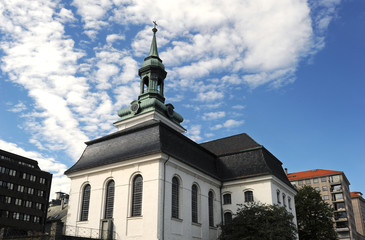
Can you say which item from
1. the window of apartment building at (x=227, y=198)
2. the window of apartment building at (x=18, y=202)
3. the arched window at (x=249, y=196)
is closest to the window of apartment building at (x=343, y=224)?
the arched window at (x=249, y=196)

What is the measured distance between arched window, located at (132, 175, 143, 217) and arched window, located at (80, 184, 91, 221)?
14.9 feet

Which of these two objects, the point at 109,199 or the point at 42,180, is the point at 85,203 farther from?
the point at 42,180

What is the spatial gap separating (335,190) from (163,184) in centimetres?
7503

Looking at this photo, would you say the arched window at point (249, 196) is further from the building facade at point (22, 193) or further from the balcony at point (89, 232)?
the building facade at point (22, 193)

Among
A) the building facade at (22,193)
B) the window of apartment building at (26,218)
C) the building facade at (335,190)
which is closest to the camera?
the building facade at (22,193)

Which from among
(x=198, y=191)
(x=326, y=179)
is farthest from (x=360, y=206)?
(x=198, y=191)

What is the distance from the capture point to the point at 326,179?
8844 centimetres

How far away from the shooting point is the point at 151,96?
3728 centimetres

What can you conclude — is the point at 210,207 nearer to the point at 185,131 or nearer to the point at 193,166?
the point at 193,166

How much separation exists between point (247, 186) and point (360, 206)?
297ft

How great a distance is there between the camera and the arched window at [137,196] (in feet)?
78.5

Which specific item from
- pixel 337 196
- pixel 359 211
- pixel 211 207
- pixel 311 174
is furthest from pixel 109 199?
pixel 359 211

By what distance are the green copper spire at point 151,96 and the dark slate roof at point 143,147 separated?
8008 mm

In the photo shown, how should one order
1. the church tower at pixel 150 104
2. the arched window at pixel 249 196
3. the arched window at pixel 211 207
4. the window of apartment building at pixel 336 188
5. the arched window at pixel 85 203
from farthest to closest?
1. the window of apartment building at pixel 336 188
2. the church tower at pixel 150 104
3. the arched window at pixel 249 196
4. the arched window at pixel 211 207
5. the arched window at pixel 85 203
